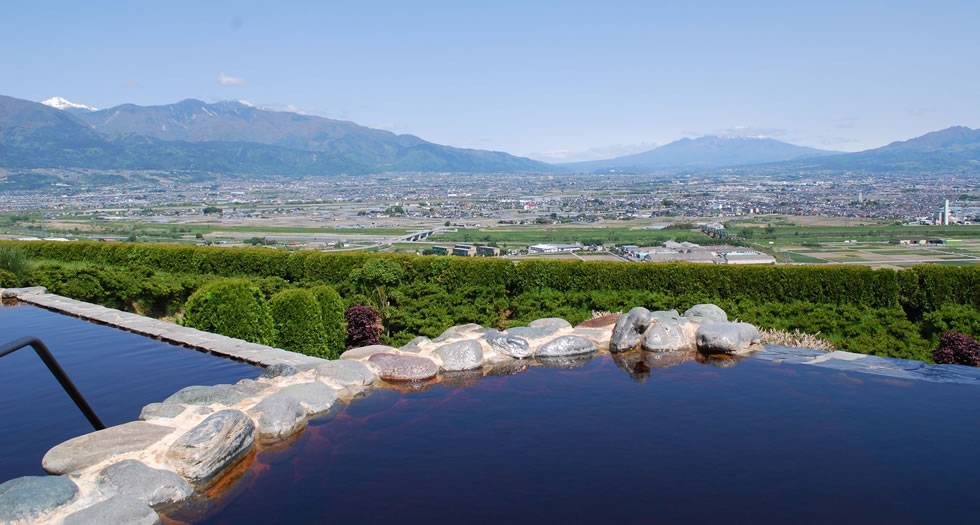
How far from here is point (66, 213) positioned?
4709 centimetres

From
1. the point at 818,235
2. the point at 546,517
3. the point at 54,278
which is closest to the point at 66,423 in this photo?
the point at 546,517

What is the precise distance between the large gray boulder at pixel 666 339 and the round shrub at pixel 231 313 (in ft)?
16.3

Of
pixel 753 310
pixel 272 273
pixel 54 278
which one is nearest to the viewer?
pixel 753 310

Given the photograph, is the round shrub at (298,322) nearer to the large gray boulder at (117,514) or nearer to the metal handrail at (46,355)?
the metal handrail at (46,355)

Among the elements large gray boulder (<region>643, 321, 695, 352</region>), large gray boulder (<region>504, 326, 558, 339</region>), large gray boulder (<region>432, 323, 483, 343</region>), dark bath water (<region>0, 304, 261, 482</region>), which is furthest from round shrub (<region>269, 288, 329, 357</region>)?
large gray boulder (<region>643, 321, 695, 352</region>)

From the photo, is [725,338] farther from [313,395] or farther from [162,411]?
[162,411]

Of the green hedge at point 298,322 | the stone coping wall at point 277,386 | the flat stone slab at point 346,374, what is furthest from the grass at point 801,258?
the flat stone slab at point 346,374

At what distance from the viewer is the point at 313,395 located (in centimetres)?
557

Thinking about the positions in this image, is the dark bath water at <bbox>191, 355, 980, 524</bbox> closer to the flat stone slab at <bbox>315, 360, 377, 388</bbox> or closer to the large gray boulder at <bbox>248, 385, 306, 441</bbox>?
the large gray boulder at <bbox>248, 385, 306, 441</bbox>

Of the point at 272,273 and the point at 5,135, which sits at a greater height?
the point at 5,135

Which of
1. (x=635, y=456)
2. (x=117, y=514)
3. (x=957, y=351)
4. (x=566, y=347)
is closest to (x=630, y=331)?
(x=566, y=347)

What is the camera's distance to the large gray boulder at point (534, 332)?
7767mm

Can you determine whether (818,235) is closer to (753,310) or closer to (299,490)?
(753,310)

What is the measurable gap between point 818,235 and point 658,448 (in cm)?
2443
